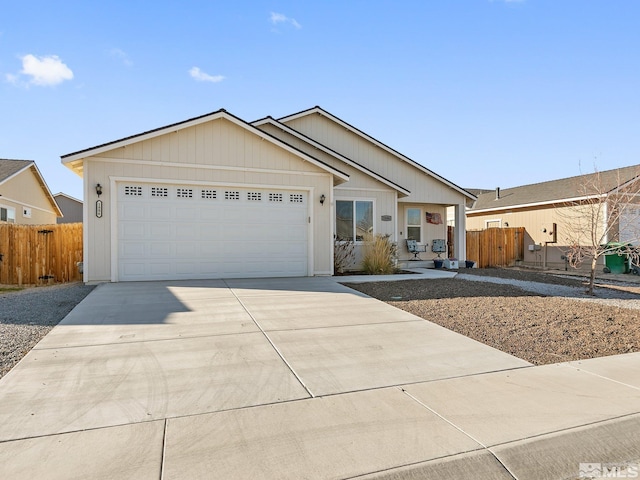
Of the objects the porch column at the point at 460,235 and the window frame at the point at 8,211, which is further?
the window frame at the point at 8,211

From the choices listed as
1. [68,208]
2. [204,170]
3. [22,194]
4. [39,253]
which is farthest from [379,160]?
[68,208]

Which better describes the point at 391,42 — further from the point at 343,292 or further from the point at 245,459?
the point at 245,459

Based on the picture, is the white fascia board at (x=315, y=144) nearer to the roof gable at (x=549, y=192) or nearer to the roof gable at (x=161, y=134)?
the roof gable at (x=161, y=134)

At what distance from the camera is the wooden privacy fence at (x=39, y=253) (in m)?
11.0

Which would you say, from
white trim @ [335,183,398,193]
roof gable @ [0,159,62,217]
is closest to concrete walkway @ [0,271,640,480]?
white trim @ [335,183,398,193]

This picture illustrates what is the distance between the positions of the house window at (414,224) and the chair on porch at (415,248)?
0.37 m

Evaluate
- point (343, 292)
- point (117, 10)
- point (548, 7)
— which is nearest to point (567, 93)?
point (548, 7)

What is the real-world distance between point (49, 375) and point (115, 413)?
1214 mm

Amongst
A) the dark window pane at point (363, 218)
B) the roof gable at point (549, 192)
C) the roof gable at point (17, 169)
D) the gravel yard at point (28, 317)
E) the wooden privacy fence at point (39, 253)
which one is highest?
the roof gable at point (17, 169)

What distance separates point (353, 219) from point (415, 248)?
139 inches

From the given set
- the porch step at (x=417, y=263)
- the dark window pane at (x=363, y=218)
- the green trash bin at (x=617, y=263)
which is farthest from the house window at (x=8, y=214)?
the green trash bin at (x=617, y=263)

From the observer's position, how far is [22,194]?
60.7 ft

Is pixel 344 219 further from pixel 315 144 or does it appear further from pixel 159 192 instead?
pixel 159 192

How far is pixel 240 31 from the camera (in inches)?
417
